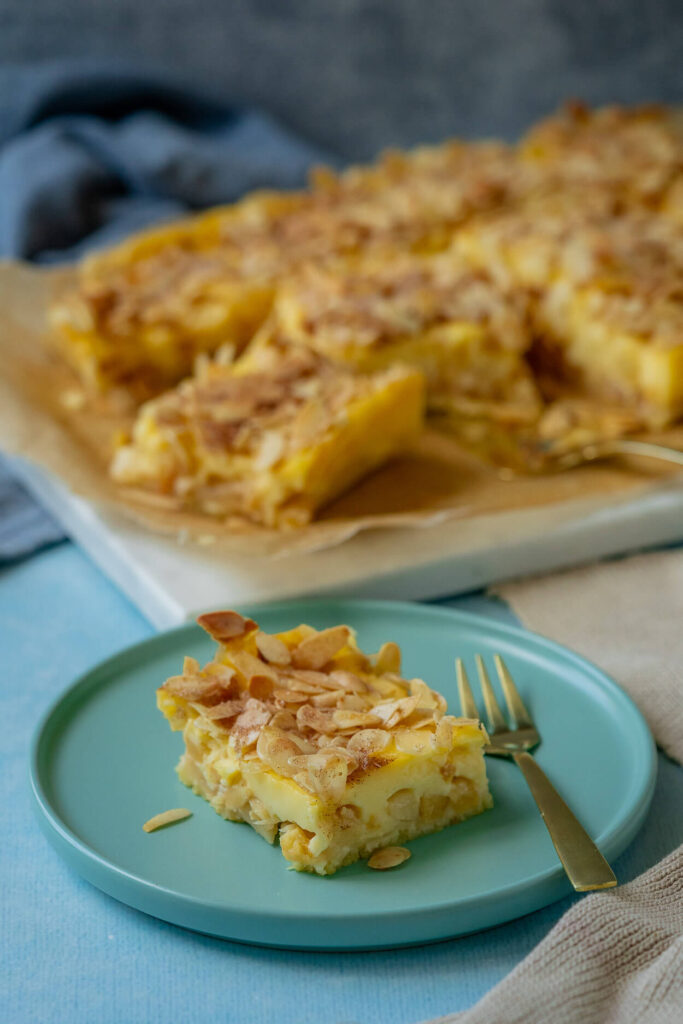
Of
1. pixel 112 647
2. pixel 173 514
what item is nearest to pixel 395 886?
pixel 112 647

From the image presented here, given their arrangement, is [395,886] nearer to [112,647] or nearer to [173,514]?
[112,647]

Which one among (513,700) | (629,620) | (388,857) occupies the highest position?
(388,857)

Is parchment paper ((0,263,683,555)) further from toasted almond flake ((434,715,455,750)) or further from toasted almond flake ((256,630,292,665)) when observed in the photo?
toasted almond flake ((434,715,455,750))

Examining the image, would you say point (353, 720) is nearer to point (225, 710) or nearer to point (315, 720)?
point (315, 720)

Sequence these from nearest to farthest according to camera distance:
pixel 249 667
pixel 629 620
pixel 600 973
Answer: pixel 600 973 → pixel 249 667 → pixel 629 620

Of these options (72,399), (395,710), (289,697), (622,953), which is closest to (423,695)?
(395,710)

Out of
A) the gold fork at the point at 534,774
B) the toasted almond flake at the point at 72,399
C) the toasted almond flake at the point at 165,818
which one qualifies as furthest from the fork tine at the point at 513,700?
the toasted almond flake at the point at 72,399

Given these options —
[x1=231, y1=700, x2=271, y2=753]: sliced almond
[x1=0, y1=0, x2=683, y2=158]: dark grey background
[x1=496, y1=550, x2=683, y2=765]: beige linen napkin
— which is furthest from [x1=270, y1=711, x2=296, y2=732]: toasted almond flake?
[x1=0, y1=0, x2=683, y2=158]: dark grey background
